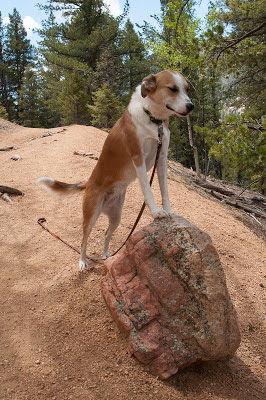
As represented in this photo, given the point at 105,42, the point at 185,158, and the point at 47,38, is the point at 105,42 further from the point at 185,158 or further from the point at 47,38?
the point at 185,158

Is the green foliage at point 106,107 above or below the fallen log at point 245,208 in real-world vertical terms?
above

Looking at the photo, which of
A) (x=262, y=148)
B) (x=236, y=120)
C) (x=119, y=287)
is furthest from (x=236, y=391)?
(x=236, y=120)

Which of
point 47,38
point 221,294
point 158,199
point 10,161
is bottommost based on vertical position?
point 10,161

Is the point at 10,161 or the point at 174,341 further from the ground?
the point at 174,341

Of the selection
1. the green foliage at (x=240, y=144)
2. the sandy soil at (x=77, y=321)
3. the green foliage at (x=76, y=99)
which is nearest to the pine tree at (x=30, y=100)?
the green foliage at (x=76, y=99)

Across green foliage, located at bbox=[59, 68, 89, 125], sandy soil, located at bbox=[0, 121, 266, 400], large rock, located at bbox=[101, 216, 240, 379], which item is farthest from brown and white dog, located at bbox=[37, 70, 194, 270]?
green foliage, located at bbox=[59, 68, 89, 125]

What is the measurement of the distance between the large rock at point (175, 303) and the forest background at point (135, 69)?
3121mm

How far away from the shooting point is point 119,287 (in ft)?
9.54

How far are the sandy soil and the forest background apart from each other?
7.35 ft

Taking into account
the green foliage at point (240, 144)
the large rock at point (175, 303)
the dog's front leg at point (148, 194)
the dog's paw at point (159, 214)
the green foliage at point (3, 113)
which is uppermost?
the green foliage at point (240, 144)

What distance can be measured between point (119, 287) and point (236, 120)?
13.1ft

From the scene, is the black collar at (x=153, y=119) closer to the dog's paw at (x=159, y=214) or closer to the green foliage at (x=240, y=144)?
the dog's paw at (x=159, y=214)

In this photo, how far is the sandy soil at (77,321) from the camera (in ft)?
7.97

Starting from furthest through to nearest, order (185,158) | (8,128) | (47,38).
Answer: (185,158)
(47,38)
(8,128)
